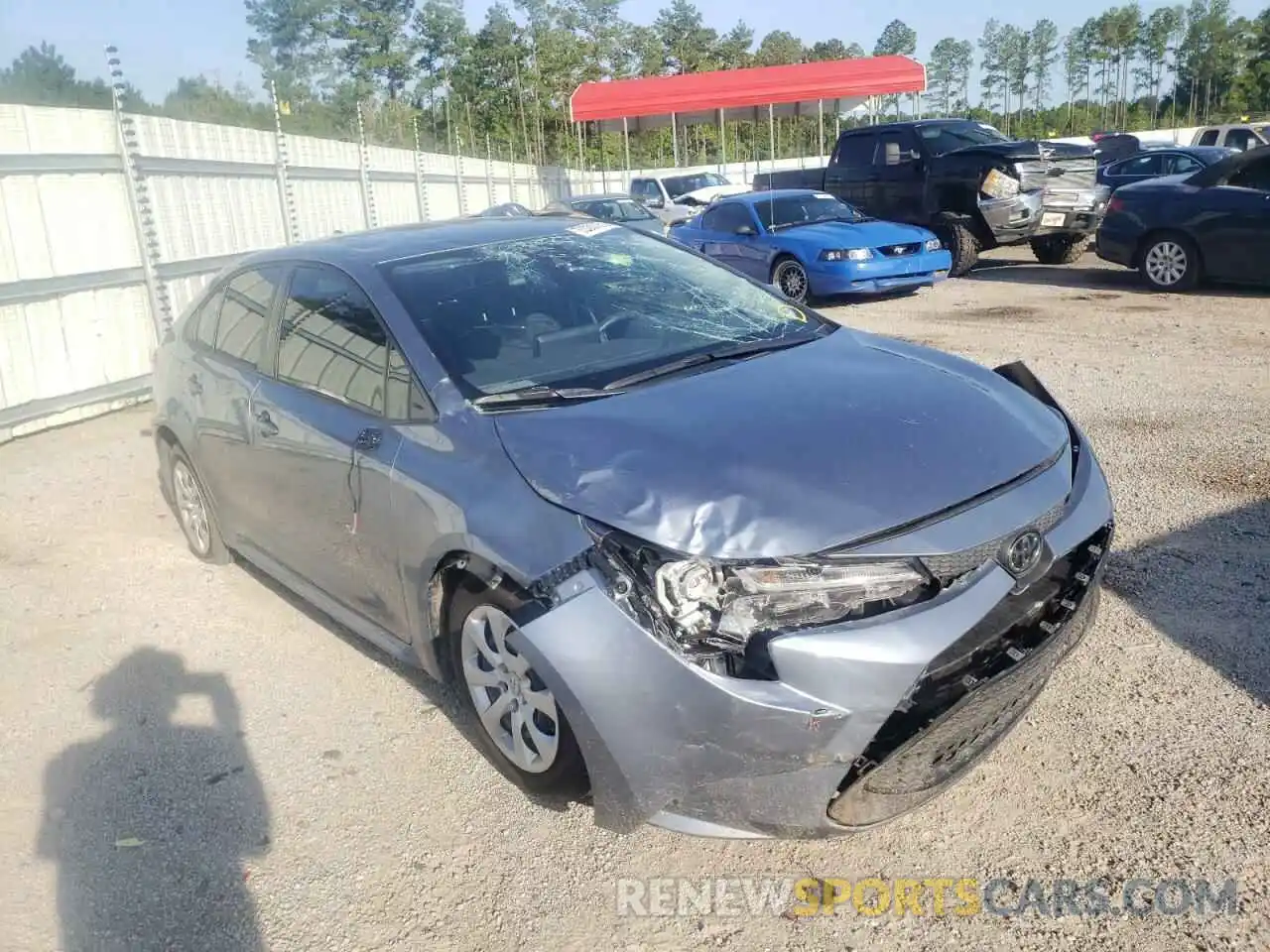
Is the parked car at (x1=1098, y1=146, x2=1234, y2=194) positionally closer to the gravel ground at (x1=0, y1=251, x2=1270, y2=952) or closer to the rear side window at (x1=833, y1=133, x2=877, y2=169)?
the rear side window at (x1=833, y1=133, x2=877, y2=169)

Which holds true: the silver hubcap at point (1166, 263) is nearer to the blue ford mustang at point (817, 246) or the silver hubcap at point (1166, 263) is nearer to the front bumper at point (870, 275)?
the blue ford mustang at point (817, 246)

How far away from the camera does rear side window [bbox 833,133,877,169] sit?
14.7 metres

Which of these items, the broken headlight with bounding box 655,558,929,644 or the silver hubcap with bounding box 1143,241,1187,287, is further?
the silver hubcap with bounding box 1143,241,1187,287

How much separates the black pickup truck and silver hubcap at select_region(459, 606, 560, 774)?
1191 cm

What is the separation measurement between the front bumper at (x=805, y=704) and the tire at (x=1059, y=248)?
12.9 m

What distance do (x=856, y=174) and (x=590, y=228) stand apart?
1152 centimetres

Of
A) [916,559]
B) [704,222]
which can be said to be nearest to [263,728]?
[916,559]

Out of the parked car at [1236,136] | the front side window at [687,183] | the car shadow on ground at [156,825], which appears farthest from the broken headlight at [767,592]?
the front side window at [687,183]

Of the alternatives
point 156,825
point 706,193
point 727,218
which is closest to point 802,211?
point 727,218

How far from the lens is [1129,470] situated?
17.7 ft

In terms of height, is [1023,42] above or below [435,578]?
above

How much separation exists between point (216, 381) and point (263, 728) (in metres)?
1.59

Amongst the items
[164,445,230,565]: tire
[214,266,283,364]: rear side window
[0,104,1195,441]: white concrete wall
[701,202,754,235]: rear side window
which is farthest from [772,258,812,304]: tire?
[214,266,283,364]: rear side window

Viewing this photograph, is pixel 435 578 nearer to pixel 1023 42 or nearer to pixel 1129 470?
pixel 1129 470
